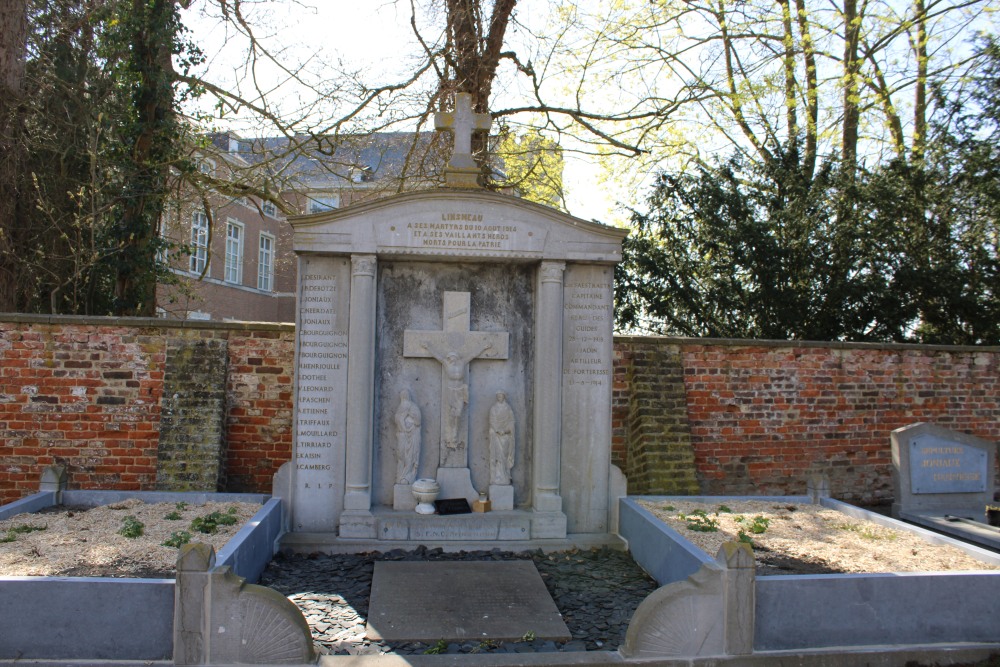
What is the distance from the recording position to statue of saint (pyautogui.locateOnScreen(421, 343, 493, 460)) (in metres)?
6.66

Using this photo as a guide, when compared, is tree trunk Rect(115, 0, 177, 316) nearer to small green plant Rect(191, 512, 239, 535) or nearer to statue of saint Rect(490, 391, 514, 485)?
small green plant Rect(191, 512, 239, 535)

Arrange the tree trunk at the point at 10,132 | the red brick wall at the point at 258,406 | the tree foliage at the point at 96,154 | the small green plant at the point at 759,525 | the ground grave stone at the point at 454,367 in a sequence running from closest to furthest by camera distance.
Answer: the small green plant at the point at 759,525 < the ground grave stone at the point at 454,367 < the red brick wall at the point at 258,406 < the tree trunk at the point at 10,132 < the tree foliage at the point at 96,154

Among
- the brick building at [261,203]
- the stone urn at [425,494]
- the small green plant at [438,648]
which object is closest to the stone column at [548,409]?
the stone urn at [425,494]

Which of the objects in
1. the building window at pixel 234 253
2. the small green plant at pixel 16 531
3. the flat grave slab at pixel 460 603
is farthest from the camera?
the building window at pixel 234 253

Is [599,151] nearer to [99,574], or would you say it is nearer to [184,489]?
[184,489]

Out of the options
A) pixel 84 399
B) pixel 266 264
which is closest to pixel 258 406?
pixel 84 399

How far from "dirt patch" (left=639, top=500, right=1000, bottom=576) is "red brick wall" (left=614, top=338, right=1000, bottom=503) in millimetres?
2111

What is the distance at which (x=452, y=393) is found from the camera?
668 centimetres

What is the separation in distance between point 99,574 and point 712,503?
5.25 m

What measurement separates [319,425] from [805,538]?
4.32m

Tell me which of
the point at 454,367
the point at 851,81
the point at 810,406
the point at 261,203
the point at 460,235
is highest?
the point at 851,81

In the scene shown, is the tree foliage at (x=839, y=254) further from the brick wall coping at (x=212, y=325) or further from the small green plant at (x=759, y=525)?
the small green plant at (x=759, y=525)

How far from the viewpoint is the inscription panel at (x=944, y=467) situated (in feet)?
25.1

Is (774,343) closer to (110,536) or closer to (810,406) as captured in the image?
(810,406)
